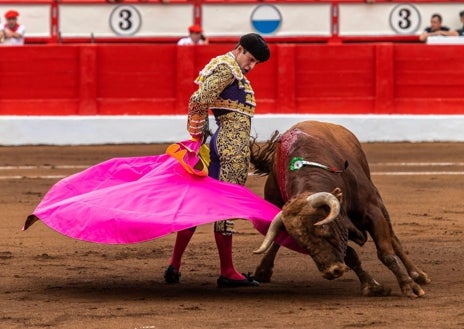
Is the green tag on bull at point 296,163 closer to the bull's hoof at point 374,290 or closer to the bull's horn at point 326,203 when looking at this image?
the bull's horn at point 326,203

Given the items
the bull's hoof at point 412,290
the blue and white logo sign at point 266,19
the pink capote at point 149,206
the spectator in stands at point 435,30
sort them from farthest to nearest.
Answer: the blue and white logo sign at point 266,19
the spectator in stands at point 435,30
the pink capote at point 149,206
the bull's hoof at point 412,290

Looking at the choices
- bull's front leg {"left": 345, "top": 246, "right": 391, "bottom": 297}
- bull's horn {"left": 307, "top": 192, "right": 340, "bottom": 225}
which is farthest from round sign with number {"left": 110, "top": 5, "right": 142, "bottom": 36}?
bull's horn {"left": 307, "top": 192, "right": 340, "bottom": 225}

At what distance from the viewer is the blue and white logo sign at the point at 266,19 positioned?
1602cm

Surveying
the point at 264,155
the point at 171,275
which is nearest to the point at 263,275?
the point at 171,275

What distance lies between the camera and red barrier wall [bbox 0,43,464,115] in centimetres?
1374

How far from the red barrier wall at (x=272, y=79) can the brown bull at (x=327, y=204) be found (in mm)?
7283

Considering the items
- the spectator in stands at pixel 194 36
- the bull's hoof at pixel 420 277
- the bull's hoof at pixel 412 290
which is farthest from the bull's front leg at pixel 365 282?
the spectator in stands at pixel 194 36

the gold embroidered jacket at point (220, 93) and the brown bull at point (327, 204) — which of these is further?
the gold embroidered jacket at point (220, 93)

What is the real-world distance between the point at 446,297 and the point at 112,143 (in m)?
8.17

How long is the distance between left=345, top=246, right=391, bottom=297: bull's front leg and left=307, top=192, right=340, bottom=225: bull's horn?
456 millimetres

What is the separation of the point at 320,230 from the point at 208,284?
1071 millimetres

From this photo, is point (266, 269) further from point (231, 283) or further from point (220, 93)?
point (220, 93)

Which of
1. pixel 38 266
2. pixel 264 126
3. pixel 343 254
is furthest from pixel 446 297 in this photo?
pixel 264 126

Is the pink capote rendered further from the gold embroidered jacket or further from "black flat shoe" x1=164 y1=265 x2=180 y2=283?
"black flat shoe" x1=164 y1=265 x2=180 y2=283
